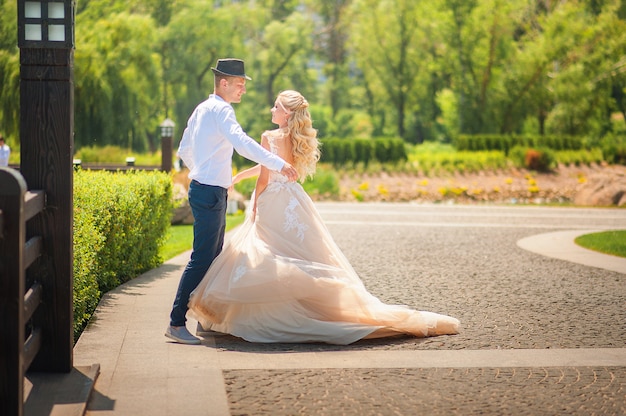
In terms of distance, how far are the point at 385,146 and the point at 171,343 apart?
3433 cm

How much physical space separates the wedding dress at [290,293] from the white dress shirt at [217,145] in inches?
21.4

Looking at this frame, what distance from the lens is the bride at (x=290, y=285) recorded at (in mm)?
7461

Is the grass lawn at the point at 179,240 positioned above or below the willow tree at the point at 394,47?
below

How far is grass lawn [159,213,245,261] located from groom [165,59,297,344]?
18.1 ft

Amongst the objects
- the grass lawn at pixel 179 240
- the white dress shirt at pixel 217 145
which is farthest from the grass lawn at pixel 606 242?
the white dress shirt at pixel 217 145

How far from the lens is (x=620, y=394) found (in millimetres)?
5887

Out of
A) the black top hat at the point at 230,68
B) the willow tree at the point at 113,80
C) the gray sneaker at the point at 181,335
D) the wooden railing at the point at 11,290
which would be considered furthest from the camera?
the willow tree at the point at 113,80

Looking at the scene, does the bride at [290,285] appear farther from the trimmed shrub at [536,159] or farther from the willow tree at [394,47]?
the willow tree at [394,47]

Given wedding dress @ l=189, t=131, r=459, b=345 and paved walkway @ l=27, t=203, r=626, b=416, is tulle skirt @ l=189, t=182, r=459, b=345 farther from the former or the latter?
paved walkway @ l=27, t=203, r=626, b=416

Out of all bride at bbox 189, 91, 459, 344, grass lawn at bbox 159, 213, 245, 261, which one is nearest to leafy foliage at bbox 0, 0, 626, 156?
grass lawn at bbox 159, 213, 245, 261

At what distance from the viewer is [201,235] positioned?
7.54 metres

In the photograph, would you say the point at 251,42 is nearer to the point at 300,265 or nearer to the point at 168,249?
the point at 168,249

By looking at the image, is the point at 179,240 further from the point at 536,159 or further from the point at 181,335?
the point at 536,159

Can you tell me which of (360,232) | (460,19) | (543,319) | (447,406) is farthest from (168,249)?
(460,19)
